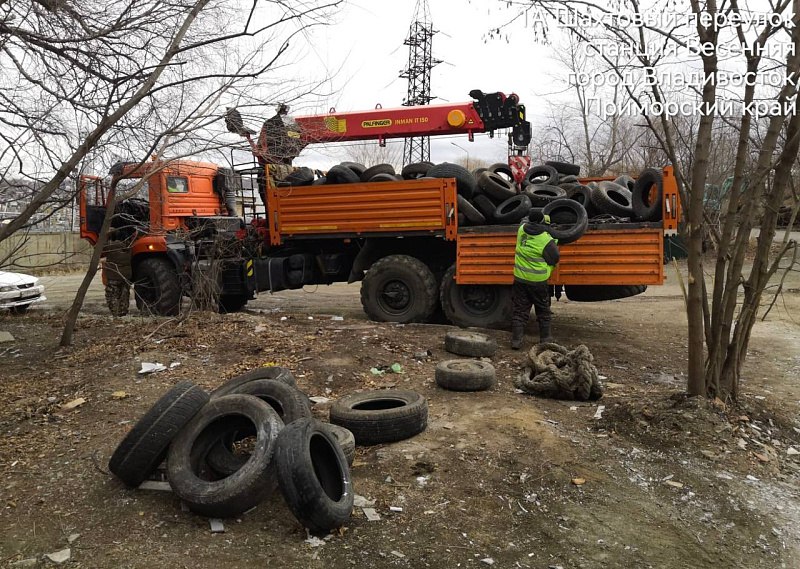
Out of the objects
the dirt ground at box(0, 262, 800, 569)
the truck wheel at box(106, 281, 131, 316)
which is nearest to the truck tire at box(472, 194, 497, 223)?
the dirt ground at box(0, 262, 800, 569)

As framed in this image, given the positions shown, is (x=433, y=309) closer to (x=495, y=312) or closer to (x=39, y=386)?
(x=495, y=312)

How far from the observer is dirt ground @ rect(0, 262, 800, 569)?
10.5ft

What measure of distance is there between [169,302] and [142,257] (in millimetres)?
958

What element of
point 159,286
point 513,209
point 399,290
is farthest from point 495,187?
point 159,286

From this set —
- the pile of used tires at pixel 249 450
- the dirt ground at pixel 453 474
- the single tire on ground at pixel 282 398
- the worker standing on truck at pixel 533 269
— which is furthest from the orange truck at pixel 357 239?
the pile of used tires at pixel 249 450

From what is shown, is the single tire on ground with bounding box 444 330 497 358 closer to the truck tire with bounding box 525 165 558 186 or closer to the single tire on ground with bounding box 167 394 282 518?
the truck tire with bounding box 525 165 558 186

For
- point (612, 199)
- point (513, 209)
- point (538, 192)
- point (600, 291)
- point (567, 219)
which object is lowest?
point (600, 291)

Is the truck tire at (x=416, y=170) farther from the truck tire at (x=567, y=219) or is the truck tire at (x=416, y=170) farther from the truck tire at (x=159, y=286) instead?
the truck tire at (x=159, y=286)

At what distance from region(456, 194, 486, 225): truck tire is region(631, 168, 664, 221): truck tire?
78.2 inches

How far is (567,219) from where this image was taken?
7.99m

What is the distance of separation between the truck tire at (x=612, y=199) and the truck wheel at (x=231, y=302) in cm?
590

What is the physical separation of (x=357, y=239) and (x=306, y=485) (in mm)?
6961

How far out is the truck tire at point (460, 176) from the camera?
8852 mm

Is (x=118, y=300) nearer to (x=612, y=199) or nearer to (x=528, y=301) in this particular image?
(x=528, y=301)
